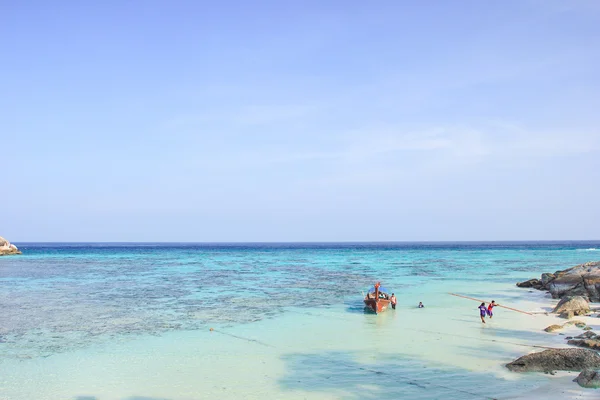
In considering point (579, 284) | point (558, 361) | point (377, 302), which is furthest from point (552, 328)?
point (579, 284)

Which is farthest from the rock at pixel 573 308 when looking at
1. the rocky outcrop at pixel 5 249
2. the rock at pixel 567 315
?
the rocky outcrop at pixel 5 249

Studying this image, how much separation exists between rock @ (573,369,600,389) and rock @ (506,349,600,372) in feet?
4.24

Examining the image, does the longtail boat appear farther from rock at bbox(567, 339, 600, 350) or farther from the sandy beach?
rock at bbox(567, 339, 600, 350)

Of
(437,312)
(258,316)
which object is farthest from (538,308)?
(258,316)

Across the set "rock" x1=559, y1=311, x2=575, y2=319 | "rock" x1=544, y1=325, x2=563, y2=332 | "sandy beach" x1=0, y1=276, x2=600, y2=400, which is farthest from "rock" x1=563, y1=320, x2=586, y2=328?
"rock" x1=559, y1=311, x2=575, y2=319

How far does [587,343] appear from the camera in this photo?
19.2 metres

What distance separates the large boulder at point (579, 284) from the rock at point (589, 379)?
2207 cm

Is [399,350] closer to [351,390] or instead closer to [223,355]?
[351,390]

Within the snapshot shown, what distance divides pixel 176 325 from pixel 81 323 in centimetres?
557

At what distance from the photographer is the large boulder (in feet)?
112

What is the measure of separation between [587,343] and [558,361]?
3.87 meters

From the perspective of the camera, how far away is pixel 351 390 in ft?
49.2

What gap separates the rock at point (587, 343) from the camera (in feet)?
61.6

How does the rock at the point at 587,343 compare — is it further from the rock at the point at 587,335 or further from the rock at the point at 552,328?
the rock at the point at 552,328
